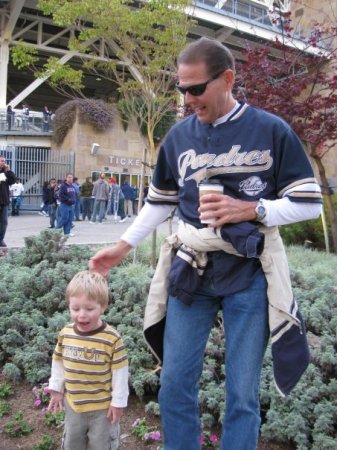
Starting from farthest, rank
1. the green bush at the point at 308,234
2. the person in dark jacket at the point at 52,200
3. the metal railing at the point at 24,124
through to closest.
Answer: the metal railing at the point at 24,124 → the person in dark jacket at the point at 52,200 → the green bush at the point at 308,234

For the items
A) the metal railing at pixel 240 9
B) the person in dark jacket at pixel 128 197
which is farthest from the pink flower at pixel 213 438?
the metal railing at pixel 240 9

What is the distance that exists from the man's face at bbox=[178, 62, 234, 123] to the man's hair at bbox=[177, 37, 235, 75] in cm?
2

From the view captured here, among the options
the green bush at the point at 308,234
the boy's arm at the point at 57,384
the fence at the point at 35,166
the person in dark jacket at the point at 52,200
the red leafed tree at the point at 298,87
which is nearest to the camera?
the boy's arm at the point at 57,384

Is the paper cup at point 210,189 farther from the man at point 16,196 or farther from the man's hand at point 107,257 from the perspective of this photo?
the man at point 16,196

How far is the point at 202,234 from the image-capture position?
7.30 ft

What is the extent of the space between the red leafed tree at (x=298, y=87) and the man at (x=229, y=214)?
6200mm

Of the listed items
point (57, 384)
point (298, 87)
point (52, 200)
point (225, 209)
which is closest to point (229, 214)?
point (225, 209)

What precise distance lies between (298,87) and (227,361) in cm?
722

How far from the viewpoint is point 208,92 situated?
7.07 feet

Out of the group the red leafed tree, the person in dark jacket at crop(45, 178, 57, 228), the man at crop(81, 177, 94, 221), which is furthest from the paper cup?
the man at crop(81, 177, 94, 221)

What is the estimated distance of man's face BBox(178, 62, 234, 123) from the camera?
213 cm

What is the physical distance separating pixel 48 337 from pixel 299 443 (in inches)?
81.9

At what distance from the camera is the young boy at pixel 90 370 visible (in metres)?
2.39

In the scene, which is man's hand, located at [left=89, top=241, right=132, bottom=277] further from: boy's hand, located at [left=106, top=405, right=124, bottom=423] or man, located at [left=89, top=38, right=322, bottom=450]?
boy's hand, located at [left=106, top=405, right=124, bottom=423]
